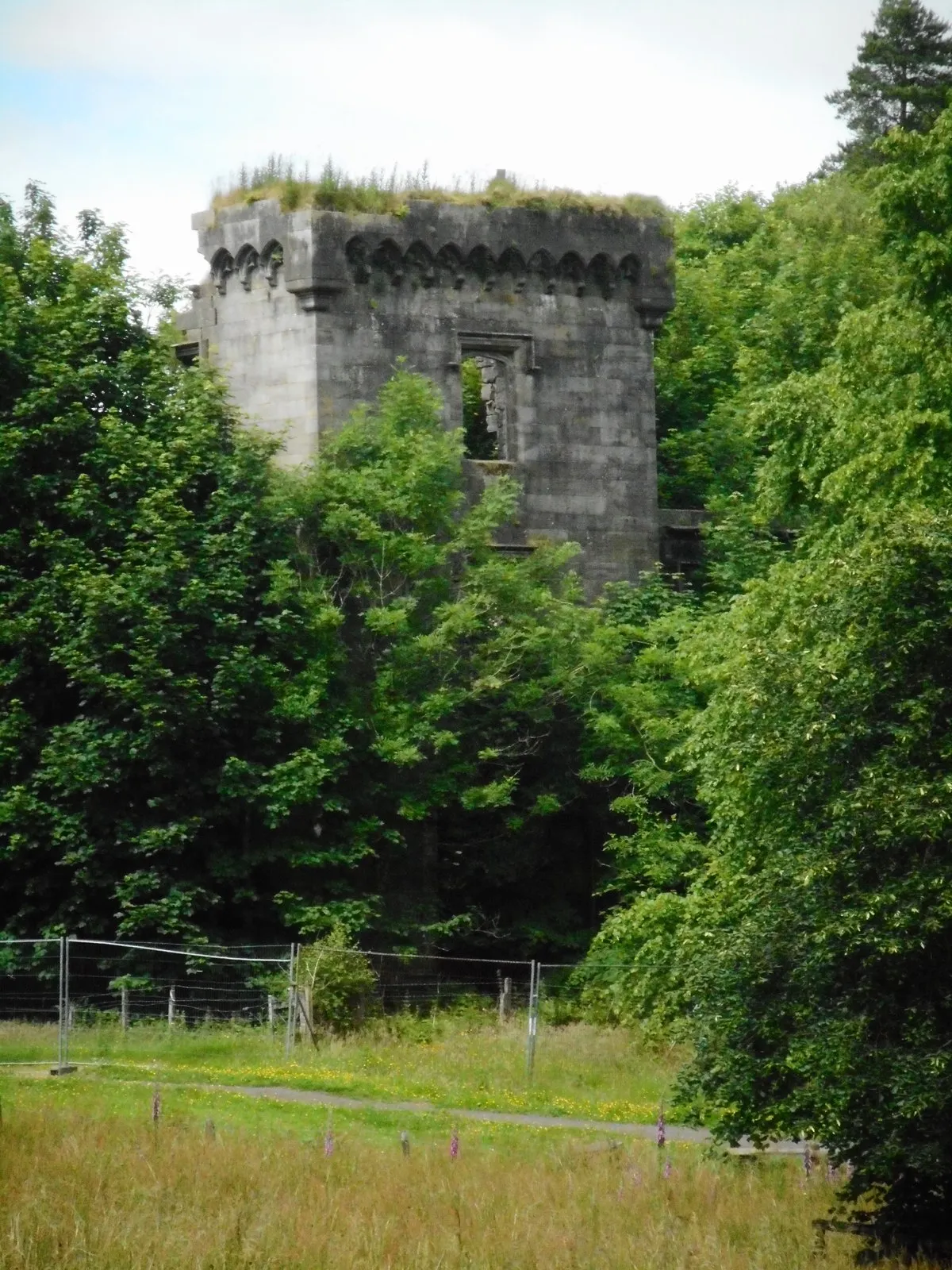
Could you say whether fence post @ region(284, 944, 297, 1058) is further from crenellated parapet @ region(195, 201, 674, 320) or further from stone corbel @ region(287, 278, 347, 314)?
crenellated parapet @ region(195, 201, 674, 320)

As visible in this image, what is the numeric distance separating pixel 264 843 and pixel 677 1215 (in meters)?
15.0

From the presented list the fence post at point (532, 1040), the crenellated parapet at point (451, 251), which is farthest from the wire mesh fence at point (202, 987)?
the crenellated parapet at point (451, 251)

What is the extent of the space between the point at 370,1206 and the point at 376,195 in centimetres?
2035

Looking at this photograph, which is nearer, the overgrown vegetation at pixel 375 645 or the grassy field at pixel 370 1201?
the grassy field at pixel 370 1201

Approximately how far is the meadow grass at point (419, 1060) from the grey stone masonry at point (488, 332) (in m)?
9.06

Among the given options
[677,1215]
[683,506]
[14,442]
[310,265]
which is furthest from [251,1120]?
[683,506]

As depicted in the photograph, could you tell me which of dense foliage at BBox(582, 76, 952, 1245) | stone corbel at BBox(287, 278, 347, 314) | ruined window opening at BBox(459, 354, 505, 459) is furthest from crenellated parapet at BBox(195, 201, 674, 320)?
dense foliage at BBox(582, 76, 952, 1245)

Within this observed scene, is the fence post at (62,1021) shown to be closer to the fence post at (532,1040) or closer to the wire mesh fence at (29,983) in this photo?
the wire mesh fence at (29,983)

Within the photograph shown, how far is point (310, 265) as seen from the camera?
33188mm

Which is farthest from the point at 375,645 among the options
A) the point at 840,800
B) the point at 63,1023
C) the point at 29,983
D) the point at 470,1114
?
the point at 840,800

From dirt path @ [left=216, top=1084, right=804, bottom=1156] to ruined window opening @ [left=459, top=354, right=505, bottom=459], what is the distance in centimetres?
1306

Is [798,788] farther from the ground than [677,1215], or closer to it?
farther from the ground

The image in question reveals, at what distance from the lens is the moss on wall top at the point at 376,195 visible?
33656 millimetres

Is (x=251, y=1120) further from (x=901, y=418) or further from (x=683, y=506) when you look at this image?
(x=683, y=506)
